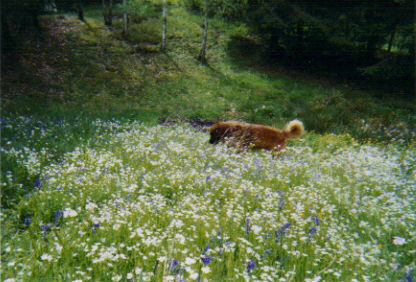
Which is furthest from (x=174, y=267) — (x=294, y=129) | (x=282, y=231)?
(x=294, y=129)

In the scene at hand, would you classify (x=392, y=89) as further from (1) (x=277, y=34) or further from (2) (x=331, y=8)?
(1) (x=277, y=34)

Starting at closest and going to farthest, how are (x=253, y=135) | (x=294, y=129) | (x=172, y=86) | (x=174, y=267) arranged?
(x=174, y=267)
(x=253, y=135)
(x=294, y=129)
(x=172, y=86)

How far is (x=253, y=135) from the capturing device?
26.8 ft

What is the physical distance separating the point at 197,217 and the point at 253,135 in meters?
4.84

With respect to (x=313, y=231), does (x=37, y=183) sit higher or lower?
lower

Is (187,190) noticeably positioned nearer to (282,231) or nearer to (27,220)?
(282,231)

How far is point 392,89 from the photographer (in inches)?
762

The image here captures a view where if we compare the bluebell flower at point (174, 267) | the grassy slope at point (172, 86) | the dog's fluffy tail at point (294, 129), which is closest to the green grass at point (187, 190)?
the bluebell flower at point (174, 267)

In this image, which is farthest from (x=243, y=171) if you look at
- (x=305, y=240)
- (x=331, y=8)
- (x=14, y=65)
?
(x=331, y=8)

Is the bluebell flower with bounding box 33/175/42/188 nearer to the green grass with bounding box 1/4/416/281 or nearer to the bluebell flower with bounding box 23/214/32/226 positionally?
the green grass with bounding box 1/4/416/281

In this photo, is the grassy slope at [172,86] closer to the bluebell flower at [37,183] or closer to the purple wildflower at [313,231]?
the bluebell flower at [37,183]

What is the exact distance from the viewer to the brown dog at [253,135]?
806 cm

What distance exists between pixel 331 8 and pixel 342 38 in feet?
7.55

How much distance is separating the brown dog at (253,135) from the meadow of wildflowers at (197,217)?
572 mm
